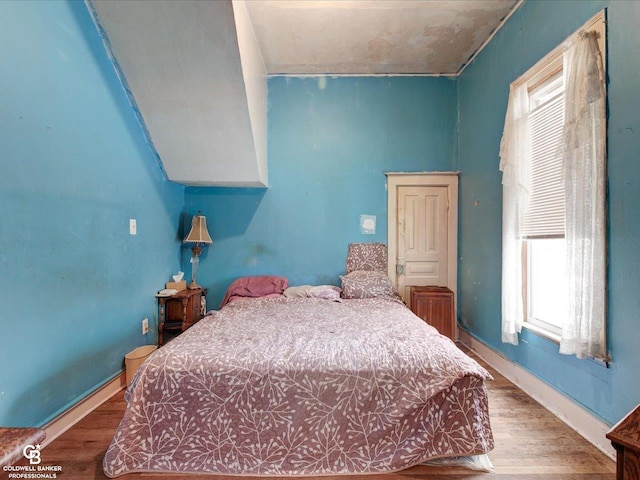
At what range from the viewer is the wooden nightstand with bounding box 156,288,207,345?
275 cm

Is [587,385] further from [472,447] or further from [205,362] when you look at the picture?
[205,362]

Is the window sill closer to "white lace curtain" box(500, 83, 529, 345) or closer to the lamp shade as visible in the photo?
"white lace curtain" box(500, 83, 529, 345)

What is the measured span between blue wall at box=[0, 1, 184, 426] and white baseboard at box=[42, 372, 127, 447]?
5cm

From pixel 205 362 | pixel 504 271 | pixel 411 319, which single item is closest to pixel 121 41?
pixel 205 362

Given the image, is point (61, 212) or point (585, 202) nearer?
point (585, 202)

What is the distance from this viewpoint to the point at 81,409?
6.01 ft

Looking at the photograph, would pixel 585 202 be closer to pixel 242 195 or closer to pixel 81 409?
pixel 242 195

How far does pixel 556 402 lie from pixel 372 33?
10.9 ft

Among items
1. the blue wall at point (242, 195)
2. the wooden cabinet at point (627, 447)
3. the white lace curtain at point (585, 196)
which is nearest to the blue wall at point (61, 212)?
the blue wall at point (242, 195)

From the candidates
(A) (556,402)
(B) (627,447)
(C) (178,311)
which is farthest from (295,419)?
(C) (178,311)

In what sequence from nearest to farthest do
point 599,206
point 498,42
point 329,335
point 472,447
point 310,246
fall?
point 472,447
point 599,206
point 329,335
point 498,42
point 310,246

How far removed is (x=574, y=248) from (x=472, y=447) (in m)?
1.25

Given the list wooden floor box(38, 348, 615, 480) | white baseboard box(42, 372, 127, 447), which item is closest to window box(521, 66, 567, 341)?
wooden floor box(38, 348, 615, 480)

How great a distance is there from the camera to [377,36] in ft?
8.83
